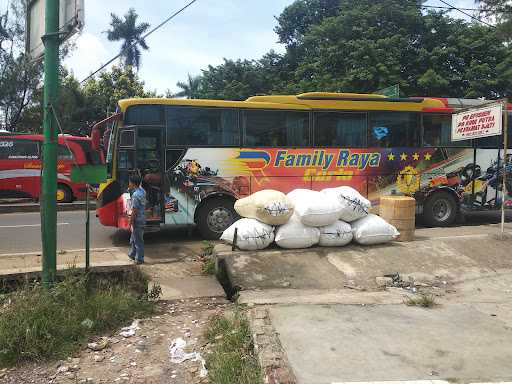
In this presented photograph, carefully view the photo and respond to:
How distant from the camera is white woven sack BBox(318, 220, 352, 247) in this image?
698cm

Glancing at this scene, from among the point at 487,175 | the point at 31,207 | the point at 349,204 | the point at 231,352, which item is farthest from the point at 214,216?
the point at 31,207

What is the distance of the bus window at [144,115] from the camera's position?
8688 mm

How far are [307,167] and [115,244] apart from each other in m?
4.14

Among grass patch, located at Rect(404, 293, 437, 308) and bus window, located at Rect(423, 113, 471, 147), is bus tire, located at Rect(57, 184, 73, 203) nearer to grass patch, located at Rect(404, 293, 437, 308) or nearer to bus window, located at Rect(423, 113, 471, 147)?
bus window, located at Rect(423, 113, 471, 147)

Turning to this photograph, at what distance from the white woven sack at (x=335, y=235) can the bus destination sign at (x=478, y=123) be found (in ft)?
11.8

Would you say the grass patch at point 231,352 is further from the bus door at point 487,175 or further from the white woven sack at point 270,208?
the bus door at point 487,175

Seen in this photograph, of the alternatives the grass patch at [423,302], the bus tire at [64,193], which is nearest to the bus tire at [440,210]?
the grass patch at [423,302]

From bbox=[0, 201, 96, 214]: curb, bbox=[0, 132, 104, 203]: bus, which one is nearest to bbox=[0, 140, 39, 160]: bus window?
bbox=[0, 132, 104, 203]: bus

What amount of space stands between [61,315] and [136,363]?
3.00ft

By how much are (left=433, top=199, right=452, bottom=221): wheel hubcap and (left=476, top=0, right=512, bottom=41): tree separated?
393 inches

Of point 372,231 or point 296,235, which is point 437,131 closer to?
point 372,231


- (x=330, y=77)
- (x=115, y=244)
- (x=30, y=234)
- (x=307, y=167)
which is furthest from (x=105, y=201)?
(x=330, y=77)

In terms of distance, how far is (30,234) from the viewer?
1034cm

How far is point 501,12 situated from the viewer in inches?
693
